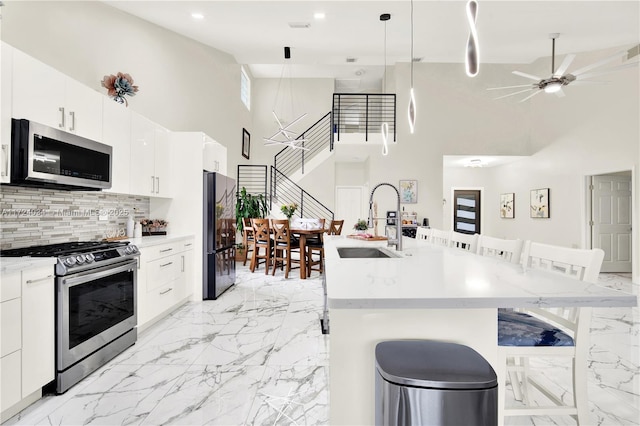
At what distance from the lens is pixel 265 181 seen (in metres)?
8.48

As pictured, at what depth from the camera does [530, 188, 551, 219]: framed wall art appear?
6.83 m

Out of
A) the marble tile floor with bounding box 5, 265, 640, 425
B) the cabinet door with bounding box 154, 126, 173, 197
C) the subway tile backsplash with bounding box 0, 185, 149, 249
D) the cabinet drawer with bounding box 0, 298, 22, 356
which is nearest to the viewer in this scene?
the cabinet drawer with bounding box 0, 298, 22, 356

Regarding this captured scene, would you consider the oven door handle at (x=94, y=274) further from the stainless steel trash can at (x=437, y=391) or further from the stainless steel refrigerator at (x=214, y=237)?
the stainless steel trash can at (x=437, y=391)

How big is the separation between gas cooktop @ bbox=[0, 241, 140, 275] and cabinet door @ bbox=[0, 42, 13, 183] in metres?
0.50

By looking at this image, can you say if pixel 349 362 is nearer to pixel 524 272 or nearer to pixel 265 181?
pixel 524 272

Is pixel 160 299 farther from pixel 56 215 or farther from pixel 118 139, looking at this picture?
pixel 118 139

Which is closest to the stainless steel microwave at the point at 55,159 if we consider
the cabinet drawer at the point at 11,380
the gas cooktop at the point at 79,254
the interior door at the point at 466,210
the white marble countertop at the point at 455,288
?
the gas cooktop at the point at 79,254

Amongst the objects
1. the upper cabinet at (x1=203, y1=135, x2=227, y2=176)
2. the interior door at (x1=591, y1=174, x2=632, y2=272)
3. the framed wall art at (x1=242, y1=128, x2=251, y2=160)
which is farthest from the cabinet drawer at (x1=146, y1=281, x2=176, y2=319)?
the interior door at (x1=591, y1=174, x2=632, y2=272)

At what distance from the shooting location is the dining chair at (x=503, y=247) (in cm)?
182

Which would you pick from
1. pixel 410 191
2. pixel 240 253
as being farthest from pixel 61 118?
pixel 410 191

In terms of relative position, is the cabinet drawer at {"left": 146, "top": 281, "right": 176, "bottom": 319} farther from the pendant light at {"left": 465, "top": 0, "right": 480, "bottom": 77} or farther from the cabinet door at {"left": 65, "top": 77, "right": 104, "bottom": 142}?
the pendant light at {"left": 465, "top": 0, "right": 480, "bottom": 77}

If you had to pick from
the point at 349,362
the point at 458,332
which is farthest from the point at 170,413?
the point at 458,332

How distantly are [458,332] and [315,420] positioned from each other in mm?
1025

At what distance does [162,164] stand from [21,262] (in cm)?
215
